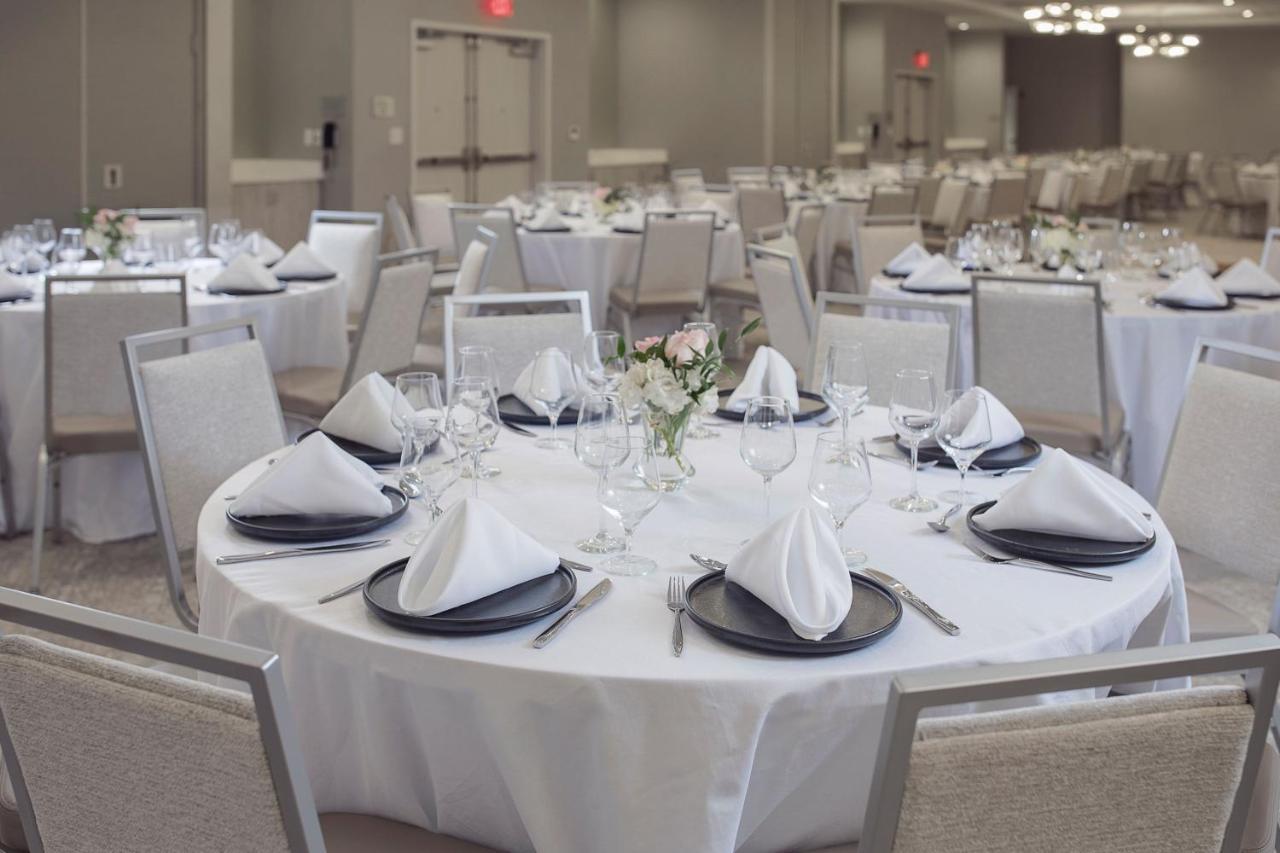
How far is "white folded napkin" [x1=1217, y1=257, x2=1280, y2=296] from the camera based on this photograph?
191 inches

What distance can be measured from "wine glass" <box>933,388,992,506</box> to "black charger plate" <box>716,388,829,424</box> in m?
0.44

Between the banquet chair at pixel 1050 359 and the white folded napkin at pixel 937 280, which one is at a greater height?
the white folded napkin at pixel 937 280

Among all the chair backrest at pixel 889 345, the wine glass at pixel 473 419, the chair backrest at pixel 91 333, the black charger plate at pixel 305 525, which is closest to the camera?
the black charger plate at pixel 305 525

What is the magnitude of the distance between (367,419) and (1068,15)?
17829 mm

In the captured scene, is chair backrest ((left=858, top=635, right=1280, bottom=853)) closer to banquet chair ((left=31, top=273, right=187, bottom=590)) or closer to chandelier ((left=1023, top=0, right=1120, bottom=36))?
banquet chair ((left=31, top=273, right=187, bottom=590))

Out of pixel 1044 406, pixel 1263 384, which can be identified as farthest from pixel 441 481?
pixel 1044 406

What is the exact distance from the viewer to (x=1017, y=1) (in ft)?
62.8

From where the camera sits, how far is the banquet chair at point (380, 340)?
4410 mm

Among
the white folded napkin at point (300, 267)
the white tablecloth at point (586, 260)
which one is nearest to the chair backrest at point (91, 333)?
the white folded napkin at point (300, 267)

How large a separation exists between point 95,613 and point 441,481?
0.83 m

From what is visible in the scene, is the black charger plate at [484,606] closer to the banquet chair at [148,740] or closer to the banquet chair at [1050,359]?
the banquet chair at [148,740]

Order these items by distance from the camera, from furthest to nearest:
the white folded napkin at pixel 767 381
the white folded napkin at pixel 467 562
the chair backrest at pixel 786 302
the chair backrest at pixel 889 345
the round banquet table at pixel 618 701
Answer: the chair backrest at pixel 786 302 < the chair backrest at pixel 889 345 < the white folded napkin at pixel 767 381 < the white folded napkin at pixel 467 562 < the round banquet table at pixel 618 701

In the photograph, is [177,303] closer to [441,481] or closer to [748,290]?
[441,481]

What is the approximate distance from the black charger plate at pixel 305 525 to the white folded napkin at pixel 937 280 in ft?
10.4
